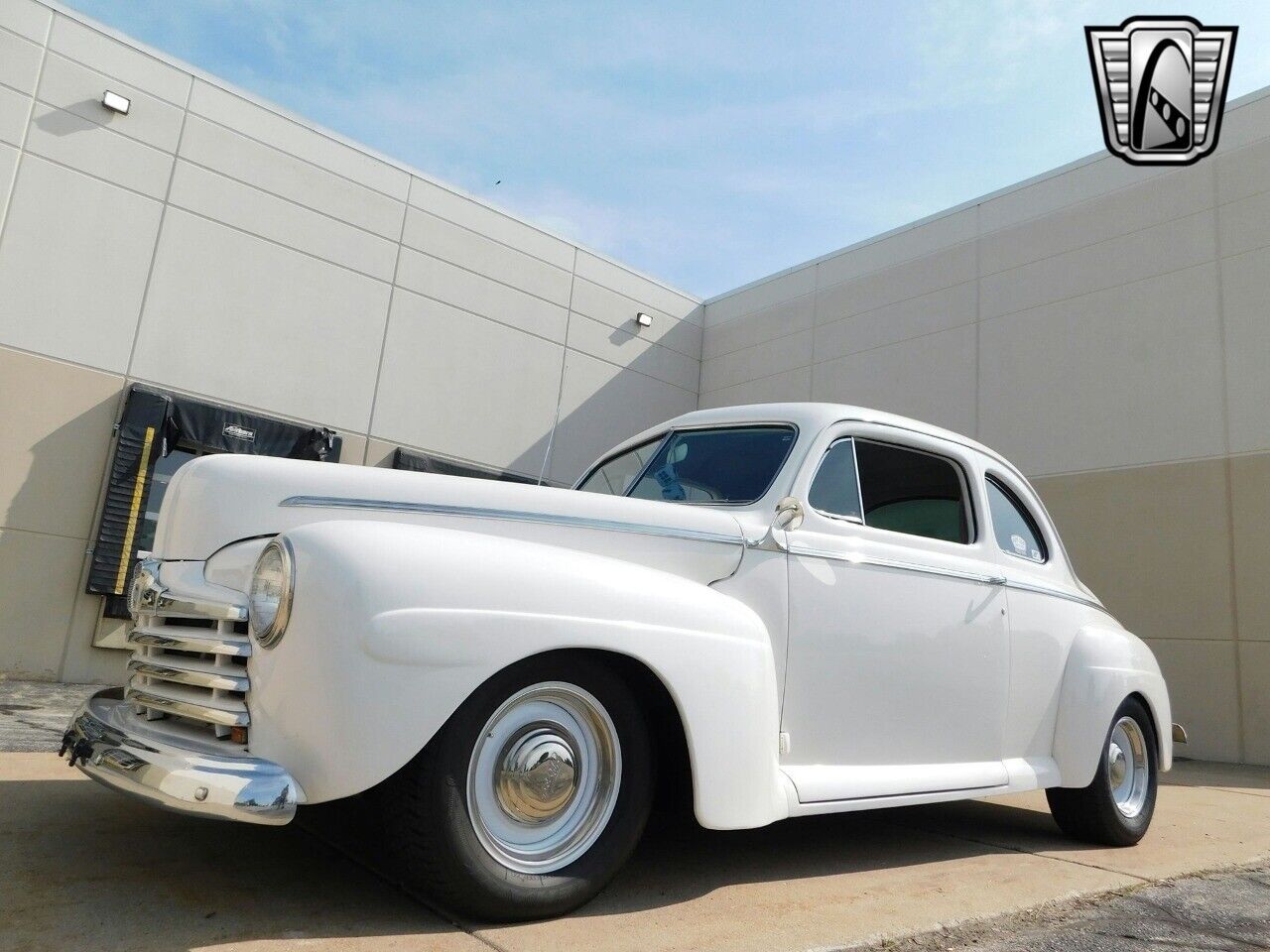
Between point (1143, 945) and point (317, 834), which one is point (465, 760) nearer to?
point (317, 834)

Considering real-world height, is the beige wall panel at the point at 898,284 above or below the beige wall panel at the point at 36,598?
above

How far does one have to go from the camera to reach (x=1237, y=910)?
3.05 metres

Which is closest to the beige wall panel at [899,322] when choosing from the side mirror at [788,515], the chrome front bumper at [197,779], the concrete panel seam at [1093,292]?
the concrete panel seam at [1093,292]

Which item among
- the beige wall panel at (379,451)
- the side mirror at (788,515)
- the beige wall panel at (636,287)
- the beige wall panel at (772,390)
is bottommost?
the side mirror at (788,515)

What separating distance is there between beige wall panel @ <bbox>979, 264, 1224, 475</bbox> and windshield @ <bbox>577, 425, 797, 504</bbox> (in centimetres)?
748

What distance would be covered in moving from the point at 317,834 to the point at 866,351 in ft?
35.9

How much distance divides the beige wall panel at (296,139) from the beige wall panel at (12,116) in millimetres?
1652

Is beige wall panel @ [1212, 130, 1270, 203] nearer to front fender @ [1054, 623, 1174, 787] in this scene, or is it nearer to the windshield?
front fender @ [1054, 623, 1174, 787]

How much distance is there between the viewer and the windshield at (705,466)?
3426 millimetres

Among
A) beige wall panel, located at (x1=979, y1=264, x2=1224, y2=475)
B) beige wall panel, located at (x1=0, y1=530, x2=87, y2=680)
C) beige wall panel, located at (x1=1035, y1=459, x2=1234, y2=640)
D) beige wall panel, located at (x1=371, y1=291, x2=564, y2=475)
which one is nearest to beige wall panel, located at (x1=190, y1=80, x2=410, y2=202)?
beige wall panel, located at (x1=371, y1=291, x2=564, y2=475)

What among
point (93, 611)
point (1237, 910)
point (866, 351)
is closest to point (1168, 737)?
point (1237, 910)

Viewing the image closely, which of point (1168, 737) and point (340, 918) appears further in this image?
point (1168, 737)

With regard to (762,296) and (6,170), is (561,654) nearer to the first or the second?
(6,170)

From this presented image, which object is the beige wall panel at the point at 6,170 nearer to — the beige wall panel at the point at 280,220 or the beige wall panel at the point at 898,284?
the beige wall panel at the point at 280,220
